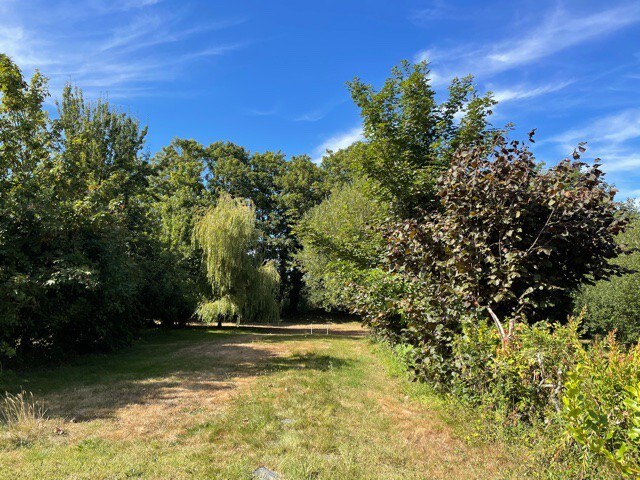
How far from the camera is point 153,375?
7574mm

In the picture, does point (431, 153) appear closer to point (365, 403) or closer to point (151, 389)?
point (365, 403)

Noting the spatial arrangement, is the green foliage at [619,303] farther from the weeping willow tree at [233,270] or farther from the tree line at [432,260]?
the weeping willow tree at [233,270]

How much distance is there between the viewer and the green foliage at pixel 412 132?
303 inches

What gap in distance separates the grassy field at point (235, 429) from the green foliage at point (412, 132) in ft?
13.0

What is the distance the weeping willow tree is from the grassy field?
8.97 metres

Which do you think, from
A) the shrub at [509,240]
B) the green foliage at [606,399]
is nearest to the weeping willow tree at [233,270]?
the shrub at [509,240]

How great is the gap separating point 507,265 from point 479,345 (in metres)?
1.21

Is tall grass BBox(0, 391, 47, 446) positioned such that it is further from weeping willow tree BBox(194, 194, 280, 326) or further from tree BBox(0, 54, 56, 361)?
weeping willow tree BBox(194, 194, 280, 326)

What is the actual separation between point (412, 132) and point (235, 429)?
23.3ft

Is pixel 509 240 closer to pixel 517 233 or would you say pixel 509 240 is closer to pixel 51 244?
pixel 517 233

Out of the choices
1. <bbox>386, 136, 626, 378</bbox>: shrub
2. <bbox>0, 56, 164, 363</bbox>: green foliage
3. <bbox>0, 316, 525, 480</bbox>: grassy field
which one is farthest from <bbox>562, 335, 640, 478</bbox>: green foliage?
<bbox>0, 56, 164, 363</bbox>: green foliage

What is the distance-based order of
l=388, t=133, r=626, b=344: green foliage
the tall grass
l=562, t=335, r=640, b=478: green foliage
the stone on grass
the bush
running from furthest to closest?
l=388, t=133, r=626, b=344: green foliage
the tall grass
the bush
the stone on grass
l=562, t=335, r=640, b=478: green foliage

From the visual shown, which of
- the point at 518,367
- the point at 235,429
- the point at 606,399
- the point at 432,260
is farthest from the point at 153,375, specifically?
the point at 606,399

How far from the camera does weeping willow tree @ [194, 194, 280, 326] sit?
1714 centimetres
